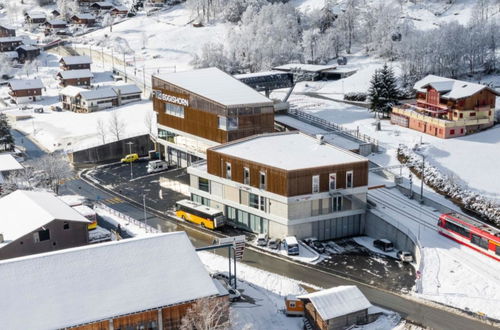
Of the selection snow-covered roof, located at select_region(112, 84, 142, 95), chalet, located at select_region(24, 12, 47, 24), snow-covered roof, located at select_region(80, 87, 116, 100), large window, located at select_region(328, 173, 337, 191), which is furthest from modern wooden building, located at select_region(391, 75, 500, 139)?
chalet, located at select_region(24, 12, 47, 24)

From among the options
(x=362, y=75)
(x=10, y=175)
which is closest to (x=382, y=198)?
(x=10, y=175)

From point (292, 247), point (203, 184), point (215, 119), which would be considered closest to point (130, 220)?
point (203, 184)

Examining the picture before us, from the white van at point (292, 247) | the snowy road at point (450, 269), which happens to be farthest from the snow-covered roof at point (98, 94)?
the white van at point (292, 247)

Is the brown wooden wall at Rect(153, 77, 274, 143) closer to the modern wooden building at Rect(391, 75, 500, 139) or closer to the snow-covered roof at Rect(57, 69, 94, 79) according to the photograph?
the modern wooden building at Rect(391, 75, 500, 139)

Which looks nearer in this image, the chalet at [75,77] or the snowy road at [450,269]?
the snowy road at [450,269]

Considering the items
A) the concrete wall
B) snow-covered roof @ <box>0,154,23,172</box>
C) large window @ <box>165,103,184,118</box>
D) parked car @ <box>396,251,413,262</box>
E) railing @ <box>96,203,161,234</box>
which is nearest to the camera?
parked car @ <box>396,251,413,262</box>

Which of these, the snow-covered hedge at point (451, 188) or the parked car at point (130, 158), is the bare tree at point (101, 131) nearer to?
the parked car at point (130, 158)

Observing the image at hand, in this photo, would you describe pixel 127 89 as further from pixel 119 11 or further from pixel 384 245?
pixel 119 11

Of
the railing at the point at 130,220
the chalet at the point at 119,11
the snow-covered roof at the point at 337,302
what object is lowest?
the railing at the point at 130,220
